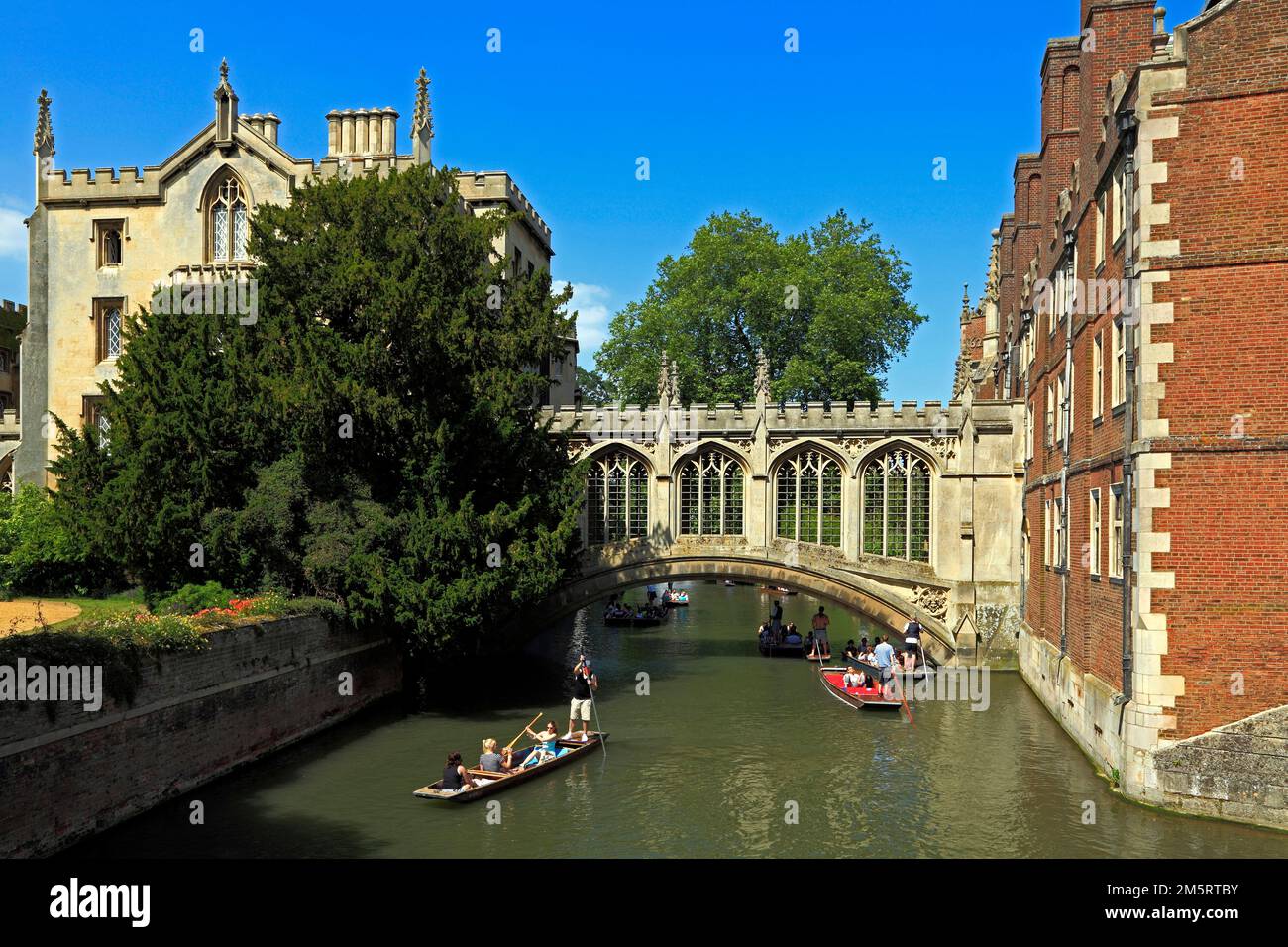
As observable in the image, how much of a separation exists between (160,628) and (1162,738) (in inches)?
571

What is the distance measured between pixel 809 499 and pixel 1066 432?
29.9 feet

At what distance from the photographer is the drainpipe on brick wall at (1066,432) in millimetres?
20234

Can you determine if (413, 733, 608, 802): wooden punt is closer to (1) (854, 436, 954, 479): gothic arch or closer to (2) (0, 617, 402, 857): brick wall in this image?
(2) (0, 617, 402, 857): brick wall

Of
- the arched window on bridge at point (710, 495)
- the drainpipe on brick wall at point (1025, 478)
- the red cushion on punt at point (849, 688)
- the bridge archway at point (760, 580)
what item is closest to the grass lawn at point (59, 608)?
the bridge archway at point (760, 580)

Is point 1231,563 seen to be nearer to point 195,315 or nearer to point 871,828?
point 871,828

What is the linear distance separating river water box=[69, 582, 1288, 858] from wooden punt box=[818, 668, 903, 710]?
46cm

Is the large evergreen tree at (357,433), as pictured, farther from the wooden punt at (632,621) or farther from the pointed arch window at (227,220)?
the wooden punt at (632,621)

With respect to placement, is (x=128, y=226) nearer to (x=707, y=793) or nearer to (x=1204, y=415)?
(x=707, y=793)

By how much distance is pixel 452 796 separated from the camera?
15555 millimetres

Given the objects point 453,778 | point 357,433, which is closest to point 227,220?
point 357,433

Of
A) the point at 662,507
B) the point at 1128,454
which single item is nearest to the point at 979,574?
the point at 662,507

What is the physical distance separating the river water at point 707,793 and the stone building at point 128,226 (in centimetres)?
1314

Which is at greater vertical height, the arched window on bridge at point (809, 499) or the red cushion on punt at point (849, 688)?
the arched window on bridge at point (809, 499)
